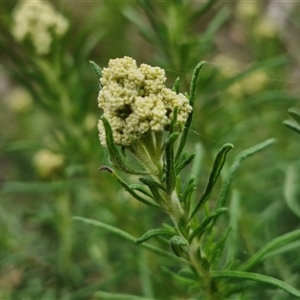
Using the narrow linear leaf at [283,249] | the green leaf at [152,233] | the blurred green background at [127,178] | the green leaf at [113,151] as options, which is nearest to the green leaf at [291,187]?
the blurred green background at [127,178]

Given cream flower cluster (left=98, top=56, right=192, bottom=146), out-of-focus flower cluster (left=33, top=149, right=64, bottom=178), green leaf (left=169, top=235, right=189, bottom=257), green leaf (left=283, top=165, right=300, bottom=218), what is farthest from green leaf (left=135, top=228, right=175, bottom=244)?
out-of-focus flower cluster (left=33, top=149, right=64, bottom=178)

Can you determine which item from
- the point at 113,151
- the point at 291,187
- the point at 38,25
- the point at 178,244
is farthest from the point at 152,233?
the point at 38,25

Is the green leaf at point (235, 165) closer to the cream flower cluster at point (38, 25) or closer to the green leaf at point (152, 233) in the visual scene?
the green leaf at point (152, 233)

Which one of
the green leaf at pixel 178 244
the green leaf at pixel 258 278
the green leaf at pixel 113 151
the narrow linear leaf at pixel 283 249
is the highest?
the green leaf at pixel 113 151

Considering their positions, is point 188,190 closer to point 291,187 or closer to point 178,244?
point 178,244

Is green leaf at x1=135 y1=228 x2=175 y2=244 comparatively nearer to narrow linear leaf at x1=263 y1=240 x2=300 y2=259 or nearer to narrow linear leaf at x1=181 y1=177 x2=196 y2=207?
narrow linear leaf at x1=181 y1=177 x2=196 y2=207
